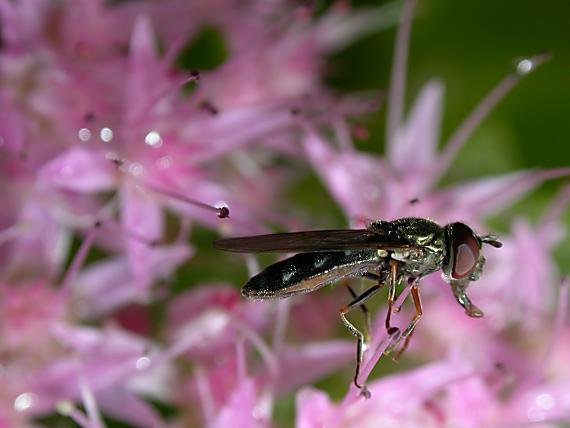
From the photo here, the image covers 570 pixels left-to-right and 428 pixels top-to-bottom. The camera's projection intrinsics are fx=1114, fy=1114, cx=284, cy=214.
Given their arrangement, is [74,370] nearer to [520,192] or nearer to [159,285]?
[159,285]

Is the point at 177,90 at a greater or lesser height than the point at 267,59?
lesser

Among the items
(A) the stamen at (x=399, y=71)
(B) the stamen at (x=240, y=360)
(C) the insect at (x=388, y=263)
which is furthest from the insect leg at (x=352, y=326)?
(A) the stamen at (x=399, y=71)

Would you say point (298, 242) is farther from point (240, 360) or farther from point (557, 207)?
point (557, 207)

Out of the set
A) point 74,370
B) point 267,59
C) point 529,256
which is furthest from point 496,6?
point 74,370

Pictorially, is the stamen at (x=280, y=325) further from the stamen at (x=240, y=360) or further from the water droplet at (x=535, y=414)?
the water droplet at (x=535, y=414)

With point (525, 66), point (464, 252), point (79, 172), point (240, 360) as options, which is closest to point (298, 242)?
point (464, 252)
